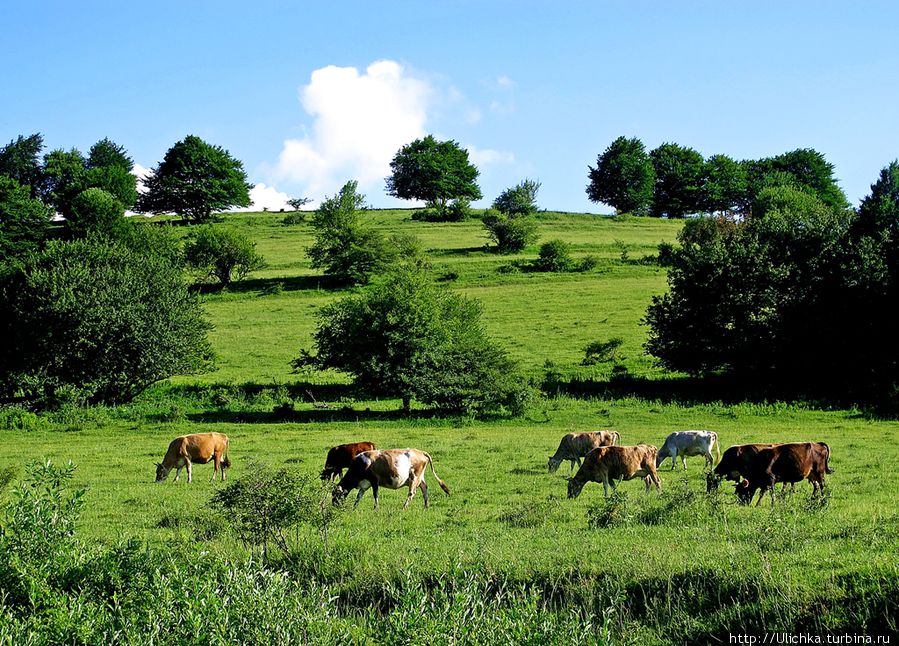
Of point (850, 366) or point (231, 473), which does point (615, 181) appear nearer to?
point (850, 366)

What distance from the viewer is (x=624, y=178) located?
404ft

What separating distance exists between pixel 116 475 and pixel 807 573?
66.1 ft

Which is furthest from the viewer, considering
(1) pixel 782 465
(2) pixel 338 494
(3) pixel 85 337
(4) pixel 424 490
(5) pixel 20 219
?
(5) pixel 20 219

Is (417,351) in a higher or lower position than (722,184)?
lower

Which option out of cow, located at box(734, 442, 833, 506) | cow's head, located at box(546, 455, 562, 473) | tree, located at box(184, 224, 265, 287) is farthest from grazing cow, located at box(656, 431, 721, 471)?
tree, located at box(184, 224, 265, 287)

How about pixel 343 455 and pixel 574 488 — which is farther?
pixel 343 455

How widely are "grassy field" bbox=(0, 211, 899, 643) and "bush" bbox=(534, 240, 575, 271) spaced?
8238 millimetres

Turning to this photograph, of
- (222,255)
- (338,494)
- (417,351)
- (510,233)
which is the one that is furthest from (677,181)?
(338,494)

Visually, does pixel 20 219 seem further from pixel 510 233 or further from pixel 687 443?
pixel 687 443

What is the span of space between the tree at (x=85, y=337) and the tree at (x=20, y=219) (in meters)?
28.0

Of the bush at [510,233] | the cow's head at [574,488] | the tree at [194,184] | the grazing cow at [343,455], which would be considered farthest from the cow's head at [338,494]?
the tree at [194,184]

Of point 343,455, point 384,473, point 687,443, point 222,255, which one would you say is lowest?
point 343,455

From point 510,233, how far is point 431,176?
4816cm

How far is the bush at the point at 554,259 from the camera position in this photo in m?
69.2
